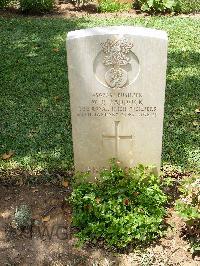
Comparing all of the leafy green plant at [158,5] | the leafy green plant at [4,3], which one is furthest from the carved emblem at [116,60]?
the leafy green plant at [4,3]

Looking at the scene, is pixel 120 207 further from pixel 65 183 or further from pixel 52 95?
pixel 52 95

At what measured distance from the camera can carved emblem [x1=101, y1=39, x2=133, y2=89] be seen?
374 centimetres

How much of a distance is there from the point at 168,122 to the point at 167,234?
2010mm

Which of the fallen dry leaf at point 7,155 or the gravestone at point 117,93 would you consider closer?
the gravestone at point 117,93

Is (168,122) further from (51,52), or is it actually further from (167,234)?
(51,52)

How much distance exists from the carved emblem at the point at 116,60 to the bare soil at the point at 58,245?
4.72 feet

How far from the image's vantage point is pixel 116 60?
12.6 ft

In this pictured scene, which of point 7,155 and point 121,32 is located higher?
point 121,32

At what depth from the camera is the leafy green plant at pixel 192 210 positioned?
3912mm

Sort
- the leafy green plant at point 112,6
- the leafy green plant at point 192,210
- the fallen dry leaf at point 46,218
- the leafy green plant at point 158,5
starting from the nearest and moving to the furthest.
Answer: the leafy green plant at point 192,210
the fallen dry leaf at point 46,218
the leafy green plant at point 158,5
the leafy green plant at point 112,6

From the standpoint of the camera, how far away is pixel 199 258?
4008 millimetres

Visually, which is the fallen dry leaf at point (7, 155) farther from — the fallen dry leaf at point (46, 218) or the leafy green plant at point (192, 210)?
the leafy green plant at point (192, 210)

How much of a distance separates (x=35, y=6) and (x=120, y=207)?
7.69m

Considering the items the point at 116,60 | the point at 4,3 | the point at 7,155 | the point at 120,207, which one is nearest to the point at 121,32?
the point at 116,60
